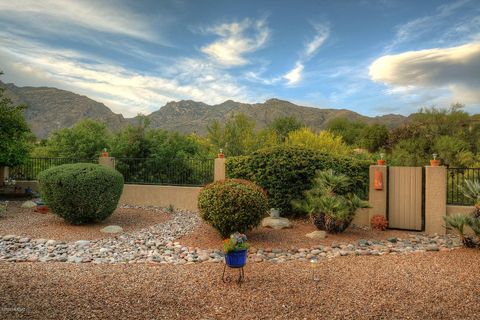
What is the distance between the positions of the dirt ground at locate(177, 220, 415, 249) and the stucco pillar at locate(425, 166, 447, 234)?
59 cm

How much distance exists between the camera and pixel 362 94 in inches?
649

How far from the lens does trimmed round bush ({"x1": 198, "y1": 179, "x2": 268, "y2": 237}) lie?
705cm

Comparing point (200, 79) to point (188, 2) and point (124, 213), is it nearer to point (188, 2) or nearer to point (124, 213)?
point (188, 2)

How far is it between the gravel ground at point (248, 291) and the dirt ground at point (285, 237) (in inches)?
57.4

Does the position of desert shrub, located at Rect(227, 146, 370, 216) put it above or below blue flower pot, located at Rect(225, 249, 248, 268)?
above

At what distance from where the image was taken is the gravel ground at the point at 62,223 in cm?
823

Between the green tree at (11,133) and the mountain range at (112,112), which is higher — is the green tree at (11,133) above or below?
below

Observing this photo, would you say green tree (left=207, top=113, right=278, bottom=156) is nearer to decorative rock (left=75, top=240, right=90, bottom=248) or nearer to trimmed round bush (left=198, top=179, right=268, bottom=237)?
trimmed round bush (left=198, top=179, right=268, bottom=237)

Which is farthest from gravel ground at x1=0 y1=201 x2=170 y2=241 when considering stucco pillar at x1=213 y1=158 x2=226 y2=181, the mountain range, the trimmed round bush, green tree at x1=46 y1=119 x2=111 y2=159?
the mountain range

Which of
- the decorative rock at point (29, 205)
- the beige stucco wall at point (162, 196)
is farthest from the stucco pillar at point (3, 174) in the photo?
the beige stucco wall at point (162, 196)

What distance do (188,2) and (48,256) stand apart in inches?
346

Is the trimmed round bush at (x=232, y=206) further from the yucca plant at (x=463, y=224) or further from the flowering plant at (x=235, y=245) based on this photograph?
the yucca plant at (x=463, y=224)

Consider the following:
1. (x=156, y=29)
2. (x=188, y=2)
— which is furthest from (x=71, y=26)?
(x=188, y=2)

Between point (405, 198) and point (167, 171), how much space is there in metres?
8.28
